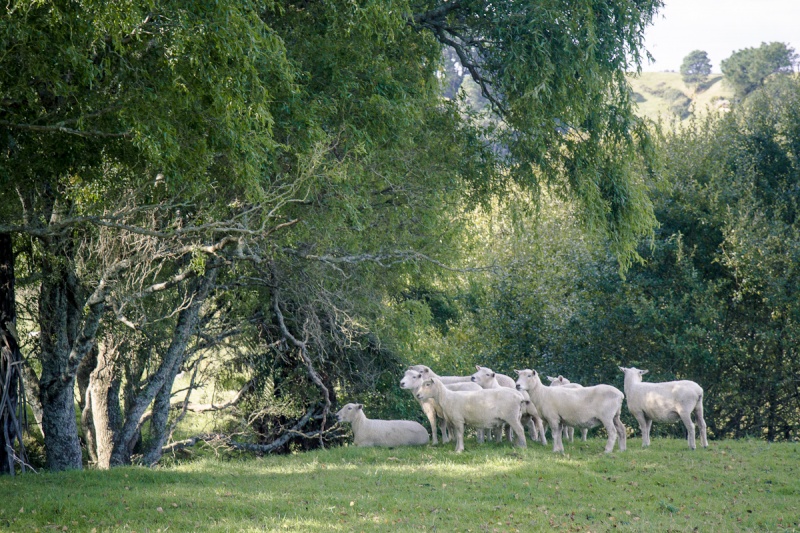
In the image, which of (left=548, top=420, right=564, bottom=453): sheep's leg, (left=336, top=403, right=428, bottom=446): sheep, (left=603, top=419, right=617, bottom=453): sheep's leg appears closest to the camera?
(left=603, top=419, right=617, bottom=453): sheep's leg

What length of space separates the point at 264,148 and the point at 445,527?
18.4 ft

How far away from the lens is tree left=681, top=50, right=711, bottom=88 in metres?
132

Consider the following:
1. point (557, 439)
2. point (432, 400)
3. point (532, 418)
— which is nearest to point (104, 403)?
point (432, 400)

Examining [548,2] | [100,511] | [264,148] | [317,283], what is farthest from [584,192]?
[100,511]

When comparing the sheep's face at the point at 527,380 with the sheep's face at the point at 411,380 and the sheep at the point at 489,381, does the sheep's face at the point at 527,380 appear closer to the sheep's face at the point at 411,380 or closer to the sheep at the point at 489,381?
the sheep at the point at 489,381

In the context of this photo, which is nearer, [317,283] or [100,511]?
[100,511]

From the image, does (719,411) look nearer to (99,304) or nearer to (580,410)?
(580,410)

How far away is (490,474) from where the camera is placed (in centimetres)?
1146

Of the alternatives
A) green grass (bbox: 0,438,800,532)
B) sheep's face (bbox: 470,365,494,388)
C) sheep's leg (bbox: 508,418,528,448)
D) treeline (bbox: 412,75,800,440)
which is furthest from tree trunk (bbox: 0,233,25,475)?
treeline (bbox: 412,75,800,440)

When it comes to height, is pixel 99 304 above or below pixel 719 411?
above

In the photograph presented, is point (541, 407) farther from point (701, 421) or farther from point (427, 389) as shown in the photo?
point (701, 421)

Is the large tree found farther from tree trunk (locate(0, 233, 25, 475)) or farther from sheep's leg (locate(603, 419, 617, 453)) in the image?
sheep's leg (locate(603, 419, 617, 453))

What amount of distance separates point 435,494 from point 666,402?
5771 mm

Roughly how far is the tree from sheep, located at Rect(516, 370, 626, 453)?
129 metres
